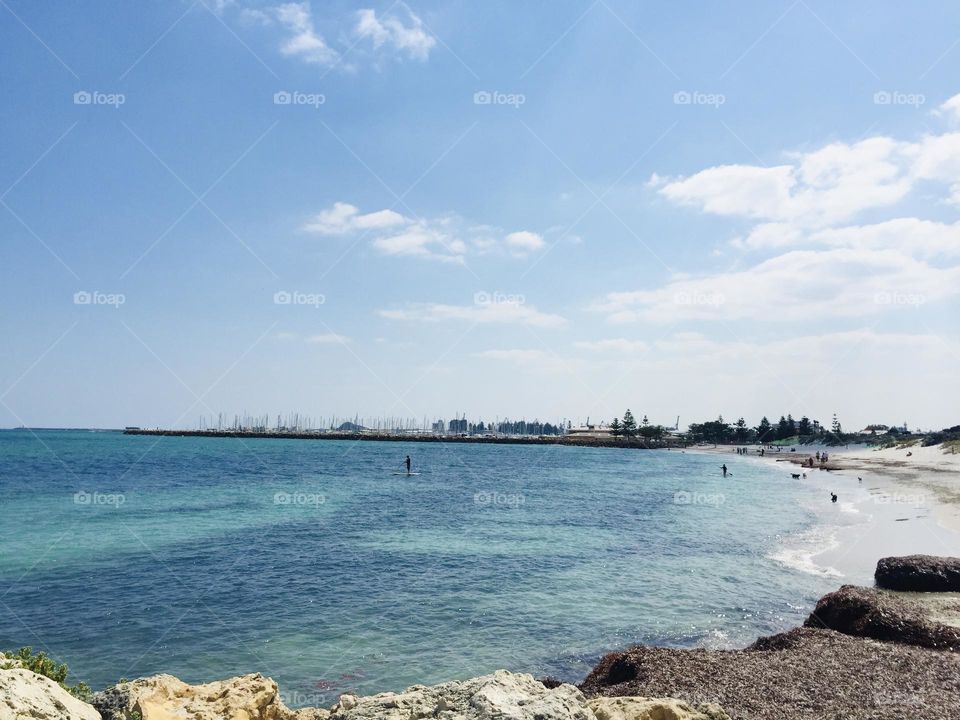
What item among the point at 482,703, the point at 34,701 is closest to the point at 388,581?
the point at 482,703

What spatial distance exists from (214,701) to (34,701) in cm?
432

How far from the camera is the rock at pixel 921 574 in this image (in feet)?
66.0

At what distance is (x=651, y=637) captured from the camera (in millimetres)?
17094

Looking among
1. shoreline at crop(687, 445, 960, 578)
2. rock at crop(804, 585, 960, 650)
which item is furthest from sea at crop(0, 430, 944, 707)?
rock at crop(804, 585, 960, 650)

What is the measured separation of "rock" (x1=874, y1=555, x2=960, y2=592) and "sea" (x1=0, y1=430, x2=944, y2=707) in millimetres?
2072

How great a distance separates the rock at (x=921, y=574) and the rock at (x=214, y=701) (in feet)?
66.7

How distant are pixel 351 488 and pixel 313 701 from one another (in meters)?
46.2

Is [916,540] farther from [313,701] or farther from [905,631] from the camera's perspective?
[313,701]

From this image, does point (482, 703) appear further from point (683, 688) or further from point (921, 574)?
point (921, 574)

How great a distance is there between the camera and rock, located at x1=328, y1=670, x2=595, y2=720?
635 centimetres

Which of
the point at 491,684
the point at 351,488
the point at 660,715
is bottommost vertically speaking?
the point at 351,488

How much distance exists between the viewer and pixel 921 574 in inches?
806

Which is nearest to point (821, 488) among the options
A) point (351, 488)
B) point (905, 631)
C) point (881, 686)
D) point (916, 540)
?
point (916, 540)

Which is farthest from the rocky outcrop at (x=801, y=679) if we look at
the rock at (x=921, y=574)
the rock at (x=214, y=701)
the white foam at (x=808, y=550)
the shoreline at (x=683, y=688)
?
the white foam at (x=808, y=550)
